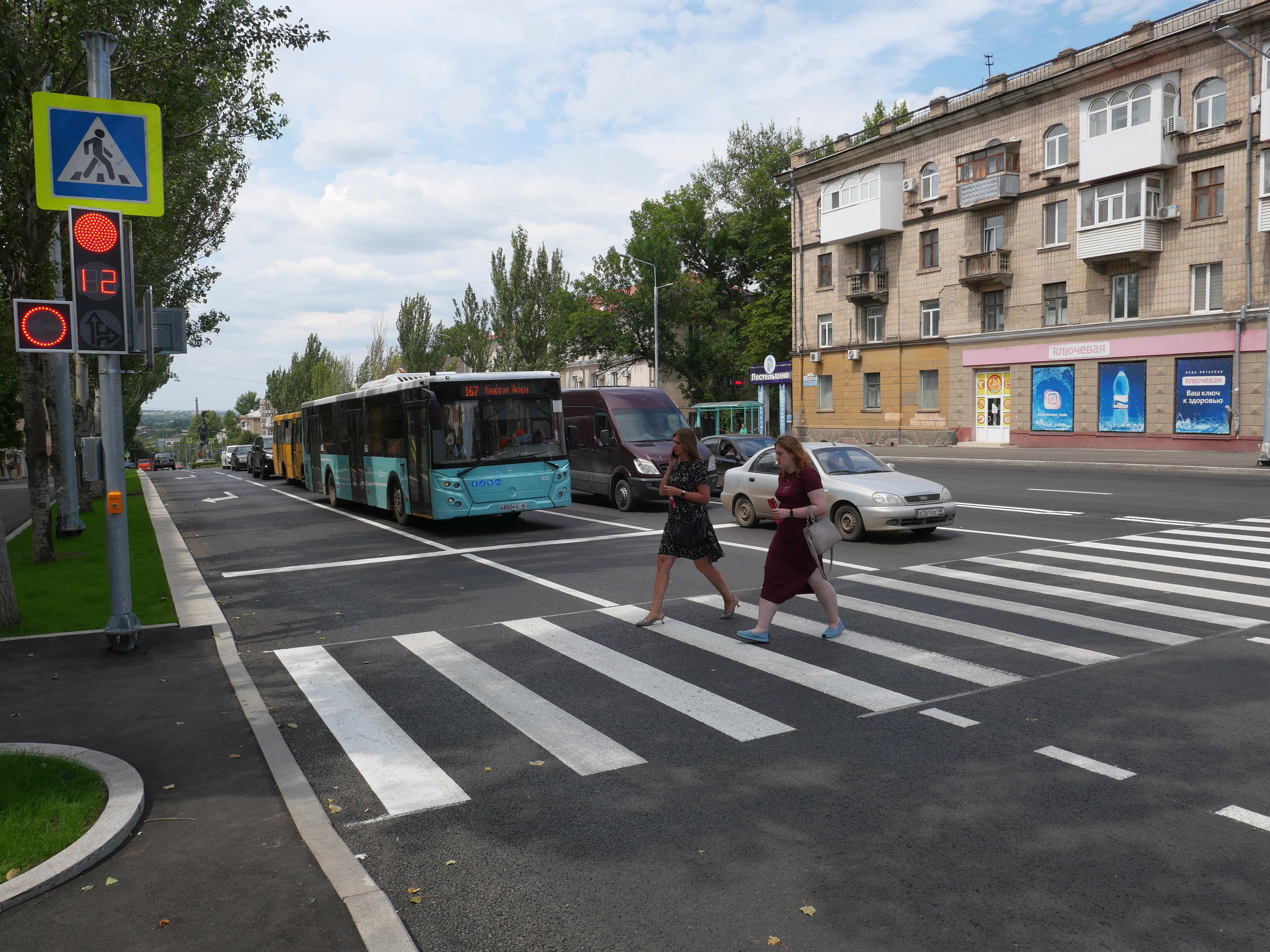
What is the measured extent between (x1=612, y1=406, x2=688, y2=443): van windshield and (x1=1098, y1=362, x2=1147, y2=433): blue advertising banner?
20.3 metres

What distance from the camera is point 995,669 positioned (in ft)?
22.5

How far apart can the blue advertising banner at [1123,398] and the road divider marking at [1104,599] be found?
2555 centimetres

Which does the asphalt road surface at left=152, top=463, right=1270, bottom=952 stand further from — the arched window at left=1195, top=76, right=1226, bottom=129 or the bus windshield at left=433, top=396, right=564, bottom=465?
the arched window at left=1195, top=76, right=1226, bottom=129

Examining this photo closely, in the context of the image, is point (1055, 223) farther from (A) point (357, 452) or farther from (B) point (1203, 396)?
(A) point (357, 452)

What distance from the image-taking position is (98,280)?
7.58 meters

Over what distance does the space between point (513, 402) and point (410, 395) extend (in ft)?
5.93

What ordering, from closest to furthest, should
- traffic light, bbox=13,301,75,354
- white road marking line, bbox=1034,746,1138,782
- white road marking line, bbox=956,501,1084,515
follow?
white road marking line, bbox=1034,746,1138,782 < traffic light, bbox=13,301,75,354 < white road marking line, bbox=956,501,1084,515

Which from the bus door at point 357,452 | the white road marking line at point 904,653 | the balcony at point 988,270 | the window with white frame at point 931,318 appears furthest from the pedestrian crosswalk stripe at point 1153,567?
the window with white frame at point 931,318

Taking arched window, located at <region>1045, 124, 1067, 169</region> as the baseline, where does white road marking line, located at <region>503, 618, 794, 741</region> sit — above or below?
below

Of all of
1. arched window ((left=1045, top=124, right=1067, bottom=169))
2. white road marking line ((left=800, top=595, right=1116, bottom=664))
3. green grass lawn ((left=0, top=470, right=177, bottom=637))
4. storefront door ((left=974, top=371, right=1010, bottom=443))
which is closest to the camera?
white road marking line ((left=800, top=595, right=1116, bottom=664))

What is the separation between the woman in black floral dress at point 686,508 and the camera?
8617 mm

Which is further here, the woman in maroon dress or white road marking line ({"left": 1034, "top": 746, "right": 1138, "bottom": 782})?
the woman in maroon dress

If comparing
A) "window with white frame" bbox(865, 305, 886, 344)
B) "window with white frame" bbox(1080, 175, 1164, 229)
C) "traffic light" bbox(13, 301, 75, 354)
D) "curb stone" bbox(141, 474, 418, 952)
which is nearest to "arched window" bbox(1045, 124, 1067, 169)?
"window with white frame" bbox(1080, 175, 1164, 229)

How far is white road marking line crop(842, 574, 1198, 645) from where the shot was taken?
780 centimetres
